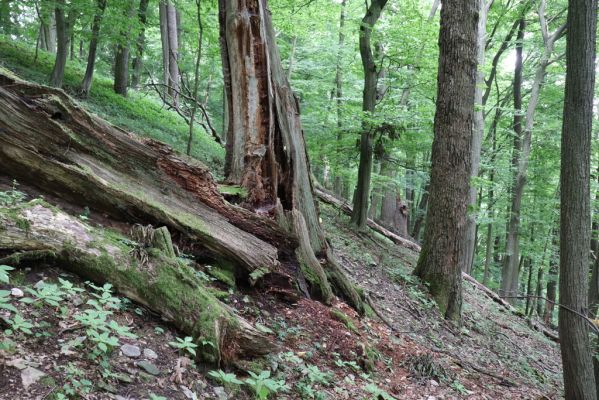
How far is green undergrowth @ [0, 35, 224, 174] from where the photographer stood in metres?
9.79

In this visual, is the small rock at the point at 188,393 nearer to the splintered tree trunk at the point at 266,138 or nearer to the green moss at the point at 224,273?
the green moss at the point at 224,273

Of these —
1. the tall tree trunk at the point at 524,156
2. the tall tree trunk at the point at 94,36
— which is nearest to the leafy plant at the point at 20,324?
the tall tree trunk at the point at 94,36

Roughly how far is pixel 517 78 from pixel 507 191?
5206 mm

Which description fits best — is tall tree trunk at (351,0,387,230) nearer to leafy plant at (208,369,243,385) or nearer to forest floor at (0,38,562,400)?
forest floor at (0,38,562,400)

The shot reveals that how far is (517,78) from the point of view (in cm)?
1878

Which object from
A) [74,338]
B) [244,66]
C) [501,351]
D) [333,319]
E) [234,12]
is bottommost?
[501,351]

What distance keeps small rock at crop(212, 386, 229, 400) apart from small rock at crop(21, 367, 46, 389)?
3.42 feet

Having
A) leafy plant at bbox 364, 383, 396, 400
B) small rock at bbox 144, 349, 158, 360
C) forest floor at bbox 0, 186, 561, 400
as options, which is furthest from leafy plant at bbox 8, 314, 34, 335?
leafy plant at bbox 364, 383, 396, 400

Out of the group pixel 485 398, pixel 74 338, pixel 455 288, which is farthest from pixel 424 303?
pixel 74 338

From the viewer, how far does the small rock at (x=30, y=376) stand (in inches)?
82.4

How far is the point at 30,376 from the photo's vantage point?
213cm

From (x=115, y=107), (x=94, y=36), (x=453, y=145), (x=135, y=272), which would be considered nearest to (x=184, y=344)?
(x=135, y=272)

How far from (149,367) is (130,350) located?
17cm

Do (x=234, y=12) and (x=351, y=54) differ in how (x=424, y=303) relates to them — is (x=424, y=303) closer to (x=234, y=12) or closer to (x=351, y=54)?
(x=234, y=12)
